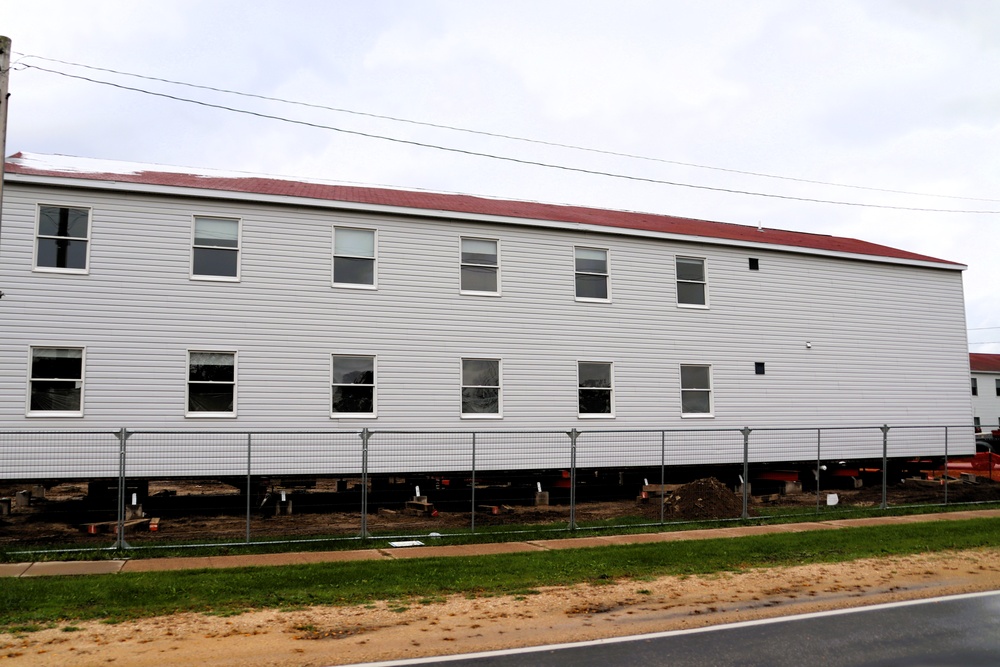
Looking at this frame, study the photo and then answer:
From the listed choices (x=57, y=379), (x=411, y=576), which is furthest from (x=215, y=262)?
(x=411, y=576)

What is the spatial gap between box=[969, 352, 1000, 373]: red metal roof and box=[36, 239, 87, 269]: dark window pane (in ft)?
182

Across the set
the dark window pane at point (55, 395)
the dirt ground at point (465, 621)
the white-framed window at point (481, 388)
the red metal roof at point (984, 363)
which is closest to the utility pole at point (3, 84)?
the dirt ground at point (465, 621)

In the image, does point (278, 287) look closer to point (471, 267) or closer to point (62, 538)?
point (471, 267)

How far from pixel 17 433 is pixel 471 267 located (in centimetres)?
1037

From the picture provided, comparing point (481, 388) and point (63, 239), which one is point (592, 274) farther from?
point (63, 239)

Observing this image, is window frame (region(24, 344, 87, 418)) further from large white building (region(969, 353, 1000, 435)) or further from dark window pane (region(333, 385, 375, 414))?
large white building (region(969, 353, 1000, 435))

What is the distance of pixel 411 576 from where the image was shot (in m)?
11.7

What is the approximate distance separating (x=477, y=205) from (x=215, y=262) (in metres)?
6.92

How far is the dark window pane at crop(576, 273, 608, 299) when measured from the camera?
2233 cm

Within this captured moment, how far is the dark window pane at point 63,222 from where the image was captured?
1792 cm

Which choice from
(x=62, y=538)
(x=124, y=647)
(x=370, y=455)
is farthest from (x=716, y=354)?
(x=124, y=647)

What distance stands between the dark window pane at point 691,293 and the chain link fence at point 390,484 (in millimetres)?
3617

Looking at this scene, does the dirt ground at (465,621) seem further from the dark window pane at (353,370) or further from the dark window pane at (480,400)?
the dark window pane at (353,370)

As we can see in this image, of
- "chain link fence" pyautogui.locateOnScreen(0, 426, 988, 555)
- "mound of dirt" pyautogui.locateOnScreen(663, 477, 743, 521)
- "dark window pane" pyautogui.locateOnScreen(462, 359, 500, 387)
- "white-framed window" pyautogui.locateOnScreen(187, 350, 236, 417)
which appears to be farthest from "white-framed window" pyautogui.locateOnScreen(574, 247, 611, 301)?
"white-framed window" pyautogui.locateOnScreen(187, 350, 236, 417)
